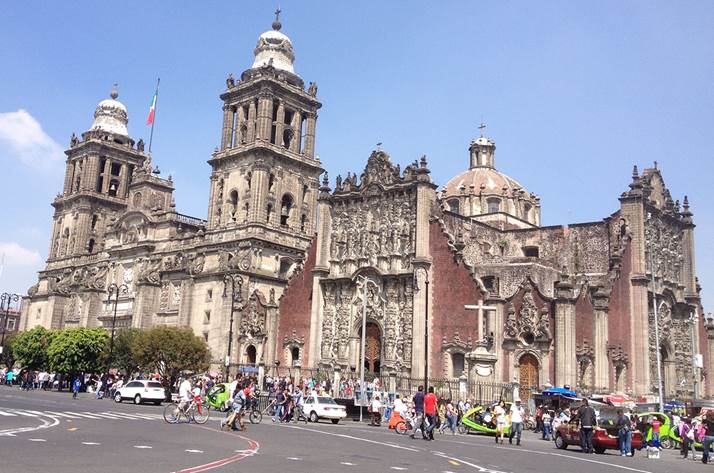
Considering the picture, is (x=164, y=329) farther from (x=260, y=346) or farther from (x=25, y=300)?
(x=25, y=300)

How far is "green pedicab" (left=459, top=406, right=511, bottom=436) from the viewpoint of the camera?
3142 cm

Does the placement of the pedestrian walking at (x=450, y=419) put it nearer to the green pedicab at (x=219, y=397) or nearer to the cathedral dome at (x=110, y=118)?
the green pedicab at (x=219, y=397)

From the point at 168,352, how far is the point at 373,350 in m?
14.2

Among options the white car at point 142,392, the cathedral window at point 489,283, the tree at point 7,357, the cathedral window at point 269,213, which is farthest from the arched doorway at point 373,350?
the tree at point 7,357

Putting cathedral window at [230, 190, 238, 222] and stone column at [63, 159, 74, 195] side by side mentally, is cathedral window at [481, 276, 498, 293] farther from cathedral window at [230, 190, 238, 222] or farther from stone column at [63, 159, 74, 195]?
stone column at [63, 159, 74, 195]

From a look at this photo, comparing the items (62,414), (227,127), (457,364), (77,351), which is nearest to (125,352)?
(77,351)

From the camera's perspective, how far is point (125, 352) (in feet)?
187

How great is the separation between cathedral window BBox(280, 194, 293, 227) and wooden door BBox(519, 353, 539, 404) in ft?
99.1

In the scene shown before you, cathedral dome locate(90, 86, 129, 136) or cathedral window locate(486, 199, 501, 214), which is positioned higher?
cathedral dome locate(90, 86, 129, 136)

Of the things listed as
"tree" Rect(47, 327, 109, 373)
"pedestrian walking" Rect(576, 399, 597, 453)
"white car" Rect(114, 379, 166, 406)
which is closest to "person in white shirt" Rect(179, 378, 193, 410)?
"pedestrian walking" Rect(576, 399, 597, 453)

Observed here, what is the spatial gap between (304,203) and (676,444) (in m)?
45.6

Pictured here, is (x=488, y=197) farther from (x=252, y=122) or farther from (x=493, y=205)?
(x=252, y=122)

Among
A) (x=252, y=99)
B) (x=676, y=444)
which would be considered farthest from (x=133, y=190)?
(x=676, y=444)

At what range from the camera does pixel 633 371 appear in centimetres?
5019
